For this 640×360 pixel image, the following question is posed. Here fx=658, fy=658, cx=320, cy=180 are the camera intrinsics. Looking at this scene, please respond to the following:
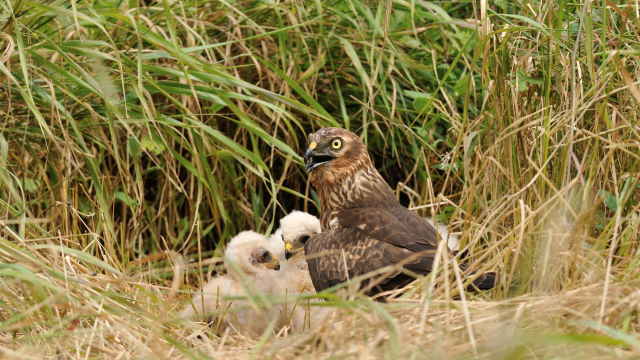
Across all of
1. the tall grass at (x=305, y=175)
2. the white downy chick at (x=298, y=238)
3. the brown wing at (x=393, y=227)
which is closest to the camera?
the tall grass at (x=305, y=175)

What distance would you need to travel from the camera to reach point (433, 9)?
3863mm

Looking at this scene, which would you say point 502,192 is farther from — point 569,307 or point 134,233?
point 134,233

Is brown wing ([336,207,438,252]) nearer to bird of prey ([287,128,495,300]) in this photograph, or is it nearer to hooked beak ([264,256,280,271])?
bird of prey ([287,128,495,300])

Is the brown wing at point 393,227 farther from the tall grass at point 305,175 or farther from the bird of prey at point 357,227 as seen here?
the tall grass at point 305,175

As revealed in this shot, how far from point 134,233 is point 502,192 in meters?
2.00

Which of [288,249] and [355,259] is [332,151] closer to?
[288,249]

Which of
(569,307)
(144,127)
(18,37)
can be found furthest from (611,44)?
(18,37)

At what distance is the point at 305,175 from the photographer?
4.18 metres

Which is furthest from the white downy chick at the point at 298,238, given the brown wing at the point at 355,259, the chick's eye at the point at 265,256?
the brown wing at the point at 355,259

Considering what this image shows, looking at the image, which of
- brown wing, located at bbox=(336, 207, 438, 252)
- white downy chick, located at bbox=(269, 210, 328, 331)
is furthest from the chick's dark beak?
brown wing, located at bbox=(336, 207, 438, 252)

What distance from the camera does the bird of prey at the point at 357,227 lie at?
264cm

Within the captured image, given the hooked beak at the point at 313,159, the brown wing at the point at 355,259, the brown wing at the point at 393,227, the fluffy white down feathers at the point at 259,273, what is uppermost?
the hooked beak at the point at 313,159

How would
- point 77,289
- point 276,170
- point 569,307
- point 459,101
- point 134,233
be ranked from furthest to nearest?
point 276,170 → point 459,101 → point 134,233 → point 77,289 → point 569,307

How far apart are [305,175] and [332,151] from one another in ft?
3.31
